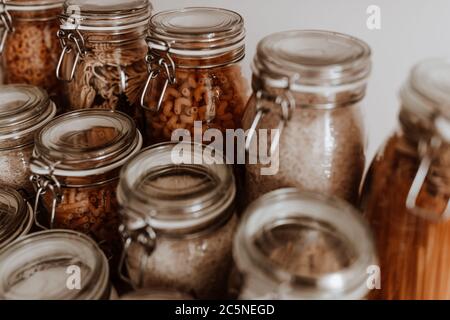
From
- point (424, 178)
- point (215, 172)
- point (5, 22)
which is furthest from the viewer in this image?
point (5, 22)

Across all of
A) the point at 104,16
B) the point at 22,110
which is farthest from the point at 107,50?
the point at 22,110

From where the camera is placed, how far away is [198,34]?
2.18 ft

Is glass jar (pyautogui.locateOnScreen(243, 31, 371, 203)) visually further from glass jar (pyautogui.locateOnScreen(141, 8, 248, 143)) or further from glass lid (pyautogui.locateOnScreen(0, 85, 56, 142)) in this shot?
glass lid (pyautogui.locateOnScreen(0, 85, 56, 142))

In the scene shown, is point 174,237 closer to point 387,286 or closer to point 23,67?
point 387,286

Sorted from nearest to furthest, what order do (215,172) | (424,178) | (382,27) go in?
(424,178), (215,172), (382,27)

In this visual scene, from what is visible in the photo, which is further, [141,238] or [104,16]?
[104,16]

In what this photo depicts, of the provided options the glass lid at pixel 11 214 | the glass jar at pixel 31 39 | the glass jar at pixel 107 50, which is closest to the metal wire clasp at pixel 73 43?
the glass jar at pixel 107 50

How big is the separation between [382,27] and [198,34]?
0.93 feet

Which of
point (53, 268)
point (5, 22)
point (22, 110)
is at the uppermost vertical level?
point (5, 22)

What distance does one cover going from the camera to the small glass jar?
652 mm

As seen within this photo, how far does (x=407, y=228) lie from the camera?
52 centimetres

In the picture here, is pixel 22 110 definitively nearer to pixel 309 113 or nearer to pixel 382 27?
pixel 309 113
